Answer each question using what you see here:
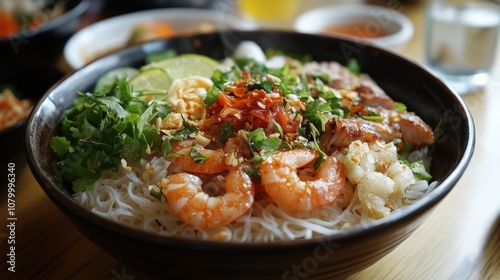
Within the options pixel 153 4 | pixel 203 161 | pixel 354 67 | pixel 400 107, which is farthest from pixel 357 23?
pixel 203 161

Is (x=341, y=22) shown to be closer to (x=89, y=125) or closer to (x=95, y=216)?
(x=89, y=125)

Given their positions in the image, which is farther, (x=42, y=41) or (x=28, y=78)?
(x=42, y=41)

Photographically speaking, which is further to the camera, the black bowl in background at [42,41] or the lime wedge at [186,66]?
the black bowl in background at [42,41]

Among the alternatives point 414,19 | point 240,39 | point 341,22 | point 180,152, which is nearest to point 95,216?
point 180,152

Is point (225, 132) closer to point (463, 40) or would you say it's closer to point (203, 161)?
point (203, 161)

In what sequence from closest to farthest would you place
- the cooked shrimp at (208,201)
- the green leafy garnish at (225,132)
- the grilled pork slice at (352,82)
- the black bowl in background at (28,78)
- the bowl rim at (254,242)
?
the bowl rim at (254,242) < the cooked shrimp at (208,201) < the green leafy garnish at (225,132) < the grilled pork slice at (352,82) < the black bowl in background at (28,78)

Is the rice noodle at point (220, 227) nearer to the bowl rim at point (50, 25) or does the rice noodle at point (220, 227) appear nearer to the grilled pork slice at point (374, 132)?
the grilled pork slice at point (374, 132)

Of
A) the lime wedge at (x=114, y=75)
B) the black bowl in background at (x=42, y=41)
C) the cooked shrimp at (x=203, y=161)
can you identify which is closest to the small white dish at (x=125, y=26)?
the black bowl in background at (x=42, y=41)
